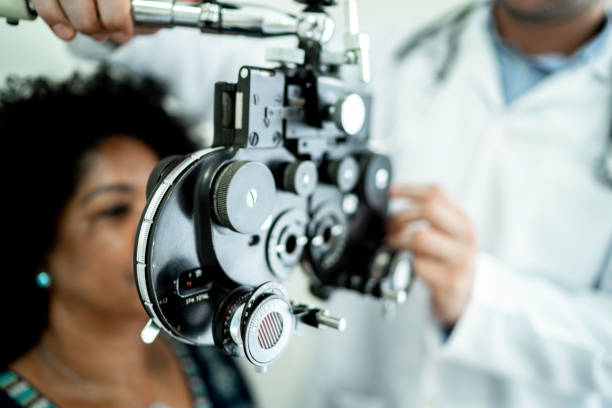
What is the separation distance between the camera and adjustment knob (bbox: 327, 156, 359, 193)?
451 mm

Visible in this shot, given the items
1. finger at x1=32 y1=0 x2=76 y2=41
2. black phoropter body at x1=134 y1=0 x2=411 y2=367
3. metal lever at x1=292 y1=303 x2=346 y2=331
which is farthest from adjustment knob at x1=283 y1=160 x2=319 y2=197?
finger at x1=32 y1=0 x2=76 y2=41

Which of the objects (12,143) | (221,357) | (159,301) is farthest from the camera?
(221,357)

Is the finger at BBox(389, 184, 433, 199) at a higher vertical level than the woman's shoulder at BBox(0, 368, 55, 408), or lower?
higher

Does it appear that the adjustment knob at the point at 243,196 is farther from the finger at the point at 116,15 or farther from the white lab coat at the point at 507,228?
the white lab coat at the point at 507,228

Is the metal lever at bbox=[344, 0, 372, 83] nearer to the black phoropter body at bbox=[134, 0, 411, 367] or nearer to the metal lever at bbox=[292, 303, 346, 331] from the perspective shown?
the black phoropter body at bbox=[134, 0, 411, 367]

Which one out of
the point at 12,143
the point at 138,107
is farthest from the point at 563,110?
the point at 12,143

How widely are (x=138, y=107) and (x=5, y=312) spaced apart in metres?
0.38

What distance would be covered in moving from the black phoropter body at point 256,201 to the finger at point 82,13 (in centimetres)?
3

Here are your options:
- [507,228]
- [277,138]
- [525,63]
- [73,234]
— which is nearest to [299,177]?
[277,138]

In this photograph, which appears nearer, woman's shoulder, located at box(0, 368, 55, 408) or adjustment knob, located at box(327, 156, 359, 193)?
adjustment knob, located at box(327, 156, 359, 193)

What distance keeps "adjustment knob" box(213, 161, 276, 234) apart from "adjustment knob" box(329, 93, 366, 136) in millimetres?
85

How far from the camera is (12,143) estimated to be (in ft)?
2.13

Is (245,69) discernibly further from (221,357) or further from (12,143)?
(221,357)

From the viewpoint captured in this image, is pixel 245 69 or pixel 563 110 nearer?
pixel 245 69
